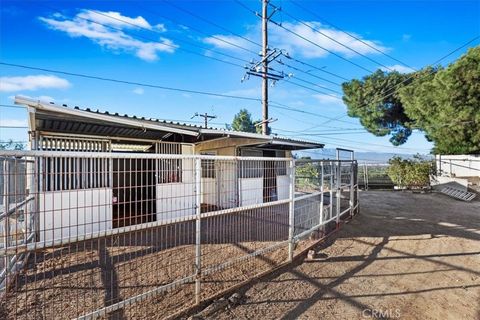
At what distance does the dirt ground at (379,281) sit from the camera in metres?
3.13

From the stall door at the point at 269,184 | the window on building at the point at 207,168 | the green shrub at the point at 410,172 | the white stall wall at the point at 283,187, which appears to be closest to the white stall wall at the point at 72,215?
the window on building at the point at 207,168

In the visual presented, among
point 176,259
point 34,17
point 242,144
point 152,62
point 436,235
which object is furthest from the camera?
point 152,62

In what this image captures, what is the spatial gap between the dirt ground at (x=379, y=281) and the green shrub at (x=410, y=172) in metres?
11.3

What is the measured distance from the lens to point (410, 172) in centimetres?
1723

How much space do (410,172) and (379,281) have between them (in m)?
15.8

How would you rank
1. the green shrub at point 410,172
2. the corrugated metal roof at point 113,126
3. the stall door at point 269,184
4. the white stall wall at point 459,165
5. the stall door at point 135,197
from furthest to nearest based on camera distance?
the white stall wall at point 459,165
the green shrub at point 410,172
the stall door at point 269,184
the corrugated metal roof at point 113,126
the stall door at point 135,197

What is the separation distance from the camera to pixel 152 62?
57.6ft

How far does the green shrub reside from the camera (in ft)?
55.7

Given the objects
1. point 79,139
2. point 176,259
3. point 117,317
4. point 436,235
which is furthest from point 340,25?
point 117,317

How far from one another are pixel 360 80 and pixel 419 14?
347 inches

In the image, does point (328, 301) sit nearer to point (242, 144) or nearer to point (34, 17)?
point (242, 144)

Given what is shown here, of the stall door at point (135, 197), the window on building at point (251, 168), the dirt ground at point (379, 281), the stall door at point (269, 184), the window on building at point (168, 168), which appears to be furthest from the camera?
the window on building at point (168, 168)

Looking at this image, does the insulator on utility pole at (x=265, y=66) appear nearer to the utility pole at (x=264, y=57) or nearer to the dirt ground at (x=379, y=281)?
the utility pole at (x=264, y=57)

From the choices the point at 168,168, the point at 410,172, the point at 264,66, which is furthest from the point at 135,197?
the point at 410,172
